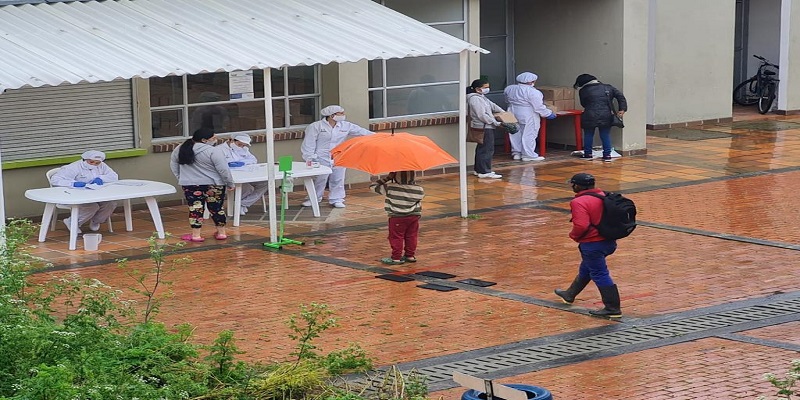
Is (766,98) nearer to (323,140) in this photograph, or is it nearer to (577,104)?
(577,104)

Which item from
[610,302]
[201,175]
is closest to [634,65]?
[201,175]

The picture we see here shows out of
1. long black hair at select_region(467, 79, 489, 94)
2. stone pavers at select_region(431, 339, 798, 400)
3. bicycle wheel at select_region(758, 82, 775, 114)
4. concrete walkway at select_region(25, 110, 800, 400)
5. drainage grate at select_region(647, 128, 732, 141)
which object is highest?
long black hair at select_region(467, 79, 489, 94)

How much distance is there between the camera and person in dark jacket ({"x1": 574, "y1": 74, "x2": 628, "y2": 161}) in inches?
770

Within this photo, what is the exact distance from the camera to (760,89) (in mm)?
26562

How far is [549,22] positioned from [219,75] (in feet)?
22.3

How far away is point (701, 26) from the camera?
24.0m

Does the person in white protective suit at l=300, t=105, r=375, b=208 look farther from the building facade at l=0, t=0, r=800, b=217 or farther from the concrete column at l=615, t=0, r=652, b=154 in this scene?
the concrete column at l=615, t=0, r=652, b=154

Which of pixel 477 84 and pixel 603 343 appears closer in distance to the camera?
pixel 603 343

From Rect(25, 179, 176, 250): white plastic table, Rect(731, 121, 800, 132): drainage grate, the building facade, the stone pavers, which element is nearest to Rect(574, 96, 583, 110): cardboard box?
the building facade

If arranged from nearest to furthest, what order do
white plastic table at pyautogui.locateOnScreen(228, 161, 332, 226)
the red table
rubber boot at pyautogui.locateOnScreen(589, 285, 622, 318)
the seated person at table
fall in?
1. rubber boot at pyautogui.locateOnScreen(589, 285, 622, 318)
2. white plastic table at pyautogui.locateOnScreen(228, 161, 332, 226)
3. the seated person at table
4. the red table

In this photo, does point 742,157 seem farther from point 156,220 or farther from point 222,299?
point 222,299

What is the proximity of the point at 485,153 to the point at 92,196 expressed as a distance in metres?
6.53

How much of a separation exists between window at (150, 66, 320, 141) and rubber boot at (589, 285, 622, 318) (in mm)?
7494

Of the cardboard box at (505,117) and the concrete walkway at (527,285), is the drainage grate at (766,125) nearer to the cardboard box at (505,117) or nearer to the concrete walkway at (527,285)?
the concrete walkway at (527,285)
